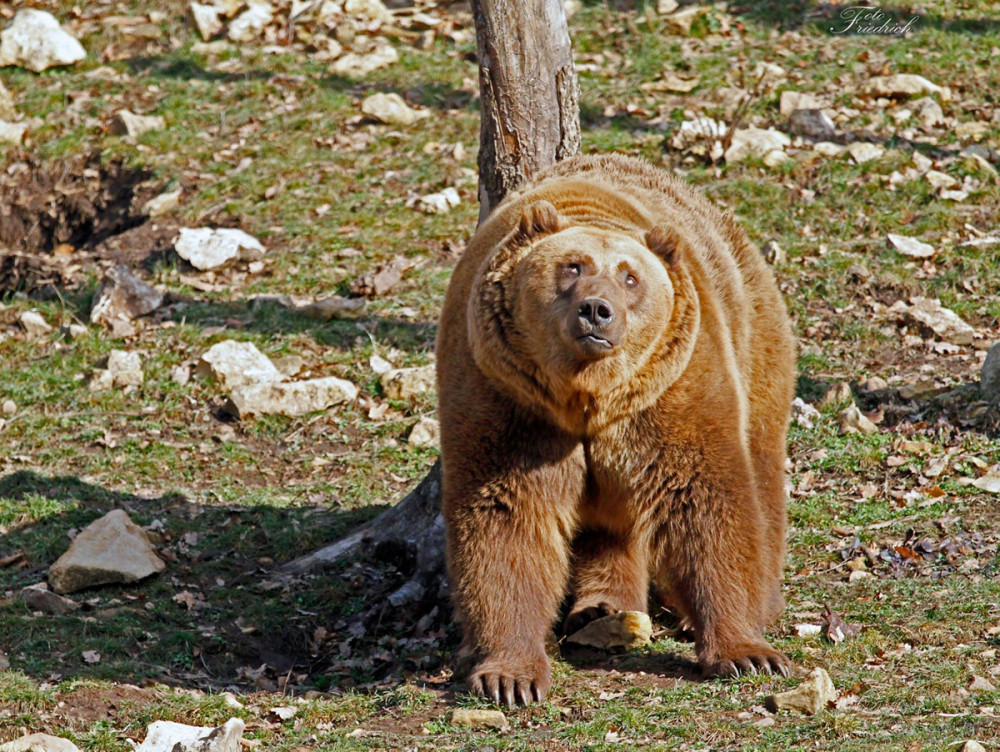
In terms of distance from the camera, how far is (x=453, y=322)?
5277 mm

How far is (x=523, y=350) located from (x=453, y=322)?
2.18ft

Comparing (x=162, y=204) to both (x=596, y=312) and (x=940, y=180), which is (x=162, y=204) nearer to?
(x=940, y=180)

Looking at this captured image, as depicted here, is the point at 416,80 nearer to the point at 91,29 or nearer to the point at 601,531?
the point at 91,29

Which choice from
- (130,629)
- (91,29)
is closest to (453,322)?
(130,629)

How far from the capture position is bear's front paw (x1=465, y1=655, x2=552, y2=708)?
462 cm

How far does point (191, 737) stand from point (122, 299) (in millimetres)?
5357

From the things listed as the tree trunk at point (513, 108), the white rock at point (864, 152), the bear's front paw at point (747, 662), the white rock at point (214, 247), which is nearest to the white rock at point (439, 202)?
the white rock at point (214, 247)

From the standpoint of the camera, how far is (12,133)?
11.5 meters

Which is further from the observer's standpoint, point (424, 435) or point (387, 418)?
point (387, 418)

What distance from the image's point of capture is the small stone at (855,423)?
7.08m

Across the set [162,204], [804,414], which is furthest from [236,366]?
[804,414]

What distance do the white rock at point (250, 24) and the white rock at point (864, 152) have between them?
671 centimetres

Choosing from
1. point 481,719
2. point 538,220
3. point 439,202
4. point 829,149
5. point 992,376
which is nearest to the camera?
point 481,719

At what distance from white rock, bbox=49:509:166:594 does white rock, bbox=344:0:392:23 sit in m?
8.23
